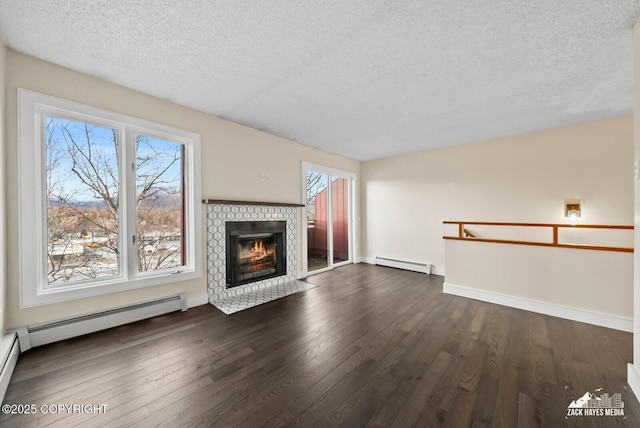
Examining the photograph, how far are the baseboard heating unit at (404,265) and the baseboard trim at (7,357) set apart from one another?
17.5ft

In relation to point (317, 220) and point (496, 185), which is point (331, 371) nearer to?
point (317, 220)

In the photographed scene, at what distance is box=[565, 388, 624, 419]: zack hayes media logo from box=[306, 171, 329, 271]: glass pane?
3797 mm

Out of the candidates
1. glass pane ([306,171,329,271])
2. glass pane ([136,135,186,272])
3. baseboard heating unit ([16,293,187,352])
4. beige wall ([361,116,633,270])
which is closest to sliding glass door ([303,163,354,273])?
glass pane ([306,171,329,271])

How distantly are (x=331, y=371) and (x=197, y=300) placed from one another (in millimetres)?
2193

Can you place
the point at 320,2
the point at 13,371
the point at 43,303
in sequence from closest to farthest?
the point at 320,2
the point at 13,371
the point at 43,303

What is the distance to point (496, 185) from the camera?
4.21 meters

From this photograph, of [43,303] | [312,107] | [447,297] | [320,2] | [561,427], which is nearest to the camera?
[561,427]

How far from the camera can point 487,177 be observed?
4293 mm

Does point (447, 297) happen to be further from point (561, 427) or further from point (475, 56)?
point (475, 56)

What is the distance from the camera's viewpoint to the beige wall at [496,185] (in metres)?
3.35

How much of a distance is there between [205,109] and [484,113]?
3801mm

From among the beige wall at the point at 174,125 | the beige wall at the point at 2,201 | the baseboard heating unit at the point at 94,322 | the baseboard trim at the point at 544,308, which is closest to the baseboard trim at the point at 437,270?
the baseboard trim at the point at 544,308

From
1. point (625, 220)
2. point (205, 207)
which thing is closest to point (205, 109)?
point (205, 207)

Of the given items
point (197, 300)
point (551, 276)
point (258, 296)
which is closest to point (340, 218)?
point (258, 296)
